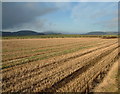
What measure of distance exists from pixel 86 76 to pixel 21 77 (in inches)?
182

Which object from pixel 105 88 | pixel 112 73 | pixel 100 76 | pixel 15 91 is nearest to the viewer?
pixel 15 91

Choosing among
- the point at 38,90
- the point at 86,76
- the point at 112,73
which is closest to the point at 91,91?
the point at 86,76

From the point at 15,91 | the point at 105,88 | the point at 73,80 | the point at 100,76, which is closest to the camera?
the point at 15,91

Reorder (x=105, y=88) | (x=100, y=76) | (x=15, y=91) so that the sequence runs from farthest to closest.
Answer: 1. (x=100, y=76)
2. (x=105, y=88)
3. (x=15, y=91)

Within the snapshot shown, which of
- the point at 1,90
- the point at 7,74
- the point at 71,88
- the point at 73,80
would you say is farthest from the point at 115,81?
the point at 7,74

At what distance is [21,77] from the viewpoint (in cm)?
768

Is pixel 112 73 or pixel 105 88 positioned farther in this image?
pixel 112 73

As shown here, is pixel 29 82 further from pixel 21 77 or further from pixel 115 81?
pixel 115 81

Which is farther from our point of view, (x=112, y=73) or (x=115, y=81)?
(x=112, y=73)

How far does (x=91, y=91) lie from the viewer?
6238mm

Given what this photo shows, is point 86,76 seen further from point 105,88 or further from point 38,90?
point 38,90

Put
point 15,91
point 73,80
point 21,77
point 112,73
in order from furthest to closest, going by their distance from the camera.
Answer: point 112,73 < point 21,77 < point 73,80 < point 15,91

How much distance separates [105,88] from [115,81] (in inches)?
55.7

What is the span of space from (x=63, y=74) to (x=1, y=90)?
4.10 meters
